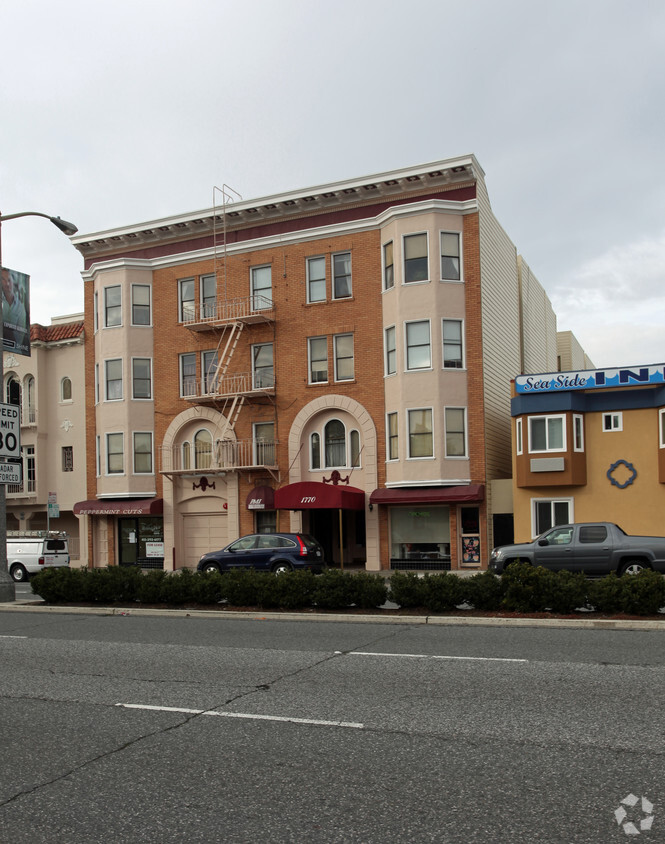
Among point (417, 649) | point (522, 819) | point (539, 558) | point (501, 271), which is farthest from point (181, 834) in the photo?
point (501, 271)

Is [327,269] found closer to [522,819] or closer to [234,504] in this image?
[234,504]

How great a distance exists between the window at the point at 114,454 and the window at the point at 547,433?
17350 millimetres

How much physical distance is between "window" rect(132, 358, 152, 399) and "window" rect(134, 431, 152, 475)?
167cm

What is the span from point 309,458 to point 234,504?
376 centimetres

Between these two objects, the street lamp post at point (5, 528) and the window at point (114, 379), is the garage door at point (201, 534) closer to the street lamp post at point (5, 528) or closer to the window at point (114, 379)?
the window at point (114, 379)

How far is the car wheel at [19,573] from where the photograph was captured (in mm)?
31625

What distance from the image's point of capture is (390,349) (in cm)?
3103

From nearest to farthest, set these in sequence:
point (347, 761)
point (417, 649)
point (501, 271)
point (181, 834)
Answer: point (181, 834), point (347, 761), point (417, 649), point (501, 271)

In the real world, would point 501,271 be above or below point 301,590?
above

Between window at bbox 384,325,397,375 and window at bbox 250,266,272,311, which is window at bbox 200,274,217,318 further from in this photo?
window at bbox 384,325,397,375

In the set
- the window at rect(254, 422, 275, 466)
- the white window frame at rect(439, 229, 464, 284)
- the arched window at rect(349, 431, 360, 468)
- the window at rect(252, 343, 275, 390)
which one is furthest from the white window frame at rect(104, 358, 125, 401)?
the white window frame at rect(439, 229, 464, 284)

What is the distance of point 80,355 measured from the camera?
134ft

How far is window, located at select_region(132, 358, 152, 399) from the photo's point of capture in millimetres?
35750

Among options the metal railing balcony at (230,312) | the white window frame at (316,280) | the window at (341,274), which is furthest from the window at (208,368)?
the window at (341,274)
